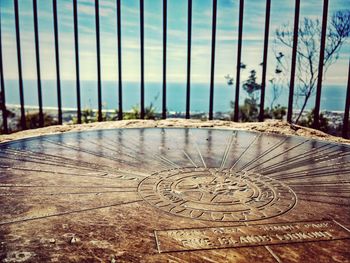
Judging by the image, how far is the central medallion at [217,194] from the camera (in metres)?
1.48

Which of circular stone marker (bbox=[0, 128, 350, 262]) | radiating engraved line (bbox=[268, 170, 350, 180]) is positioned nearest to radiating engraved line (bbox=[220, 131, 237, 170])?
circular stone marker (bbox=[0, 128, 350, 262])

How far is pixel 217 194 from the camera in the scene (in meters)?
1.69

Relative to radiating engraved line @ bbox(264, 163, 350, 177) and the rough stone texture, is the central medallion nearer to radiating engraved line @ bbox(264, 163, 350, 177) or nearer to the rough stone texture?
radiating engraved line @ bbox(264, 163, 350, 177)

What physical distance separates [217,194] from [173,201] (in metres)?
0.25

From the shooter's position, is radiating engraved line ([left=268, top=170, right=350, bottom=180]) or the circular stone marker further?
radiating engraved line ([left=268, top=170, right=350, bottom=180])

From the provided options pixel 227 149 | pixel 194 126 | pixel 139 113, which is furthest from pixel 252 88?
pixel 227 149

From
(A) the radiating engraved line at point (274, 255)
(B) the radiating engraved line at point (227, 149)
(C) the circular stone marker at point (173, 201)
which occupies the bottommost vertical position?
Result: (A) the radiating engraved line at point (274, 255)

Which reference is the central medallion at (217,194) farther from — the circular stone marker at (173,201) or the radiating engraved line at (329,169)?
the radiating engraved line at (329,169)

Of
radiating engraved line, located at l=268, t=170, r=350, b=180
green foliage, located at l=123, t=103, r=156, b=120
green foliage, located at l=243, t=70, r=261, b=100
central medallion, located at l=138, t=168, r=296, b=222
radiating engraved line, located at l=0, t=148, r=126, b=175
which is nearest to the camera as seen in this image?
central medallion, located at l=138, t=168, r=296, b=222

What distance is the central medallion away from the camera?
4.84 feet

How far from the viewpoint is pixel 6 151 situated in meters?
2.42

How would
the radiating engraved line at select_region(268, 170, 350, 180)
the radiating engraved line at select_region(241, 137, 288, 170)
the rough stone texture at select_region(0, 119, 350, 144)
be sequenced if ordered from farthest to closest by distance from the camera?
1. the rough stone texture at select_region(0, 119, 350, 144)
2. the radiating engraved line at select_region(241, 137, 288, 170)
3. the radiating engraved line at select_region(268, 170, 350, 180)

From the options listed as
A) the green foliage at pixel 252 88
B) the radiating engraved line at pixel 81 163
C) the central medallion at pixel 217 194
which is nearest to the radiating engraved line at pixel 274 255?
the central medallion at pixel 217 194

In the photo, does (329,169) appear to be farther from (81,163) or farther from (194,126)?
(194,126)
